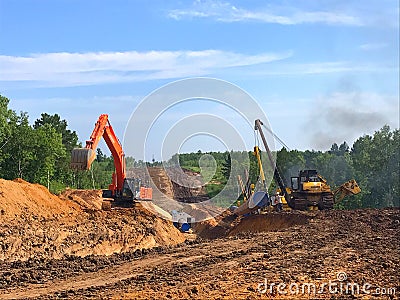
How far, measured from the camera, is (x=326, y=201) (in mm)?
32344

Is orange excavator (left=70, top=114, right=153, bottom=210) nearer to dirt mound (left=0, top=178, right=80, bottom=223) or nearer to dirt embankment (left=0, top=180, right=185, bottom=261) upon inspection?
dirt embankment (left=0, top=180, right=185, bottom=261)

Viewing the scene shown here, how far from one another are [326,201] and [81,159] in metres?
16.6

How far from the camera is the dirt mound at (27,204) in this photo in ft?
82.6

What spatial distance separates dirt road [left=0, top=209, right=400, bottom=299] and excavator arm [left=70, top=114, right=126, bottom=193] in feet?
13.1

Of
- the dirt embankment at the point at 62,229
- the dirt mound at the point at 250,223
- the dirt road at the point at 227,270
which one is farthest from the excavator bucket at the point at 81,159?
the dirt mound at the point at 250,223

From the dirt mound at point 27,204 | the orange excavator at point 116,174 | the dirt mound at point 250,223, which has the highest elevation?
the orange excavator at point 116,174

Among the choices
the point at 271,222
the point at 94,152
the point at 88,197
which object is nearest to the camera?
the point at 94,152

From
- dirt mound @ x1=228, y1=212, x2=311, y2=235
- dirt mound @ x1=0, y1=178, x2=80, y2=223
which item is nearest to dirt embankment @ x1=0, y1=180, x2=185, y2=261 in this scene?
dirt mound @ x1=0, y1=178, x2=80, y2=223

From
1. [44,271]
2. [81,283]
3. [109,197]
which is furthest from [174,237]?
[81,283]

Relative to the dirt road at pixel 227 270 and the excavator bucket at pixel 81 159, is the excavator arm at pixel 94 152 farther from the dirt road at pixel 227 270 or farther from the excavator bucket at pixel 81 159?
the dirt road at pixel 227 270

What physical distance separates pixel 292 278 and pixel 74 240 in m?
10.1

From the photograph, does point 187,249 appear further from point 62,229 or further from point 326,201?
point 326,201

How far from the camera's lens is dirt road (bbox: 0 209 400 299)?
10.6 metres

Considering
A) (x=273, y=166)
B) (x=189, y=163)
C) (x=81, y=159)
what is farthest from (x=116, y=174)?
(x=189, y=163)
